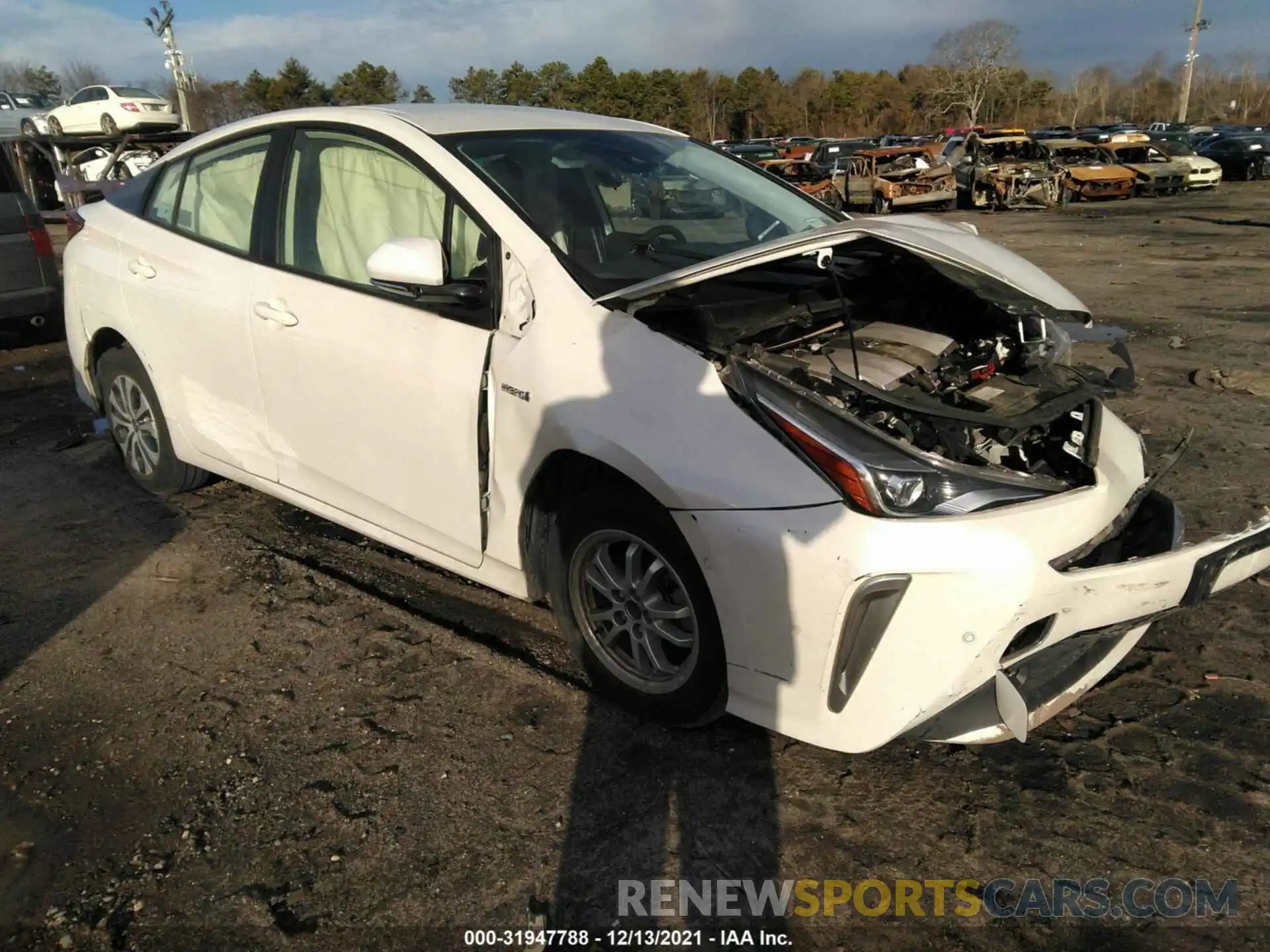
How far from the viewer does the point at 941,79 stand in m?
77.7

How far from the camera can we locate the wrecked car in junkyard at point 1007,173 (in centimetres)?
2173

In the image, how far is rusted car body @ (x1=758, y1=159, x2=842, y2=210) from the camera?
69.6ft

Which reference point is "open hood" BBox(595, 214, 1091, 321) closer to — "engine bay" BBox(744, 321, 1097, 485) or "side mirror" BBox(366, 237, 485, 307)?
"engine bay" BBox(744, 321, 1097, 485)

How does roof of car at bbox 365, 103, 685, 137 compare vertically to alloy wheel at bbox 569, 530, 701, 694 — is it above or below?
above

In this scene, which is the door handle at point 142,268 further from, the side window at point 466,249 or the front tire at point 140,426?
the side window at point 466,249

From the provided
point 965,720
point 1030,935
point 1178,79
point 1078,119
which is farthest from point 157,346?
point 1178,79

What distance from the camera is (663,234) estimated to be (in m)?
3.49

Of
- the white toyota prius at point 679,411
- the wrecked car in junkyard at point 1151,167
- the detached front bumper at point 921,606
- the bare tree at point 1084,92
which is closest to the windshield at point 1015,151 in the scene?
the wrecked car in junkyard at point 1151,167

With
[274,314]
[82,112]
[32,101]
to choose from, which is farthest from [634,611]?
[32,101]

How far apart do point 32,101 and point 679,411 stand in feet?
104

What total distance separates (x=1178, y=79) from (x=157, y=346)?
111154 mm

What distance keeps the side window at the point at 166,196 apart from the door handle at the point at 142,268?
8.0 inches

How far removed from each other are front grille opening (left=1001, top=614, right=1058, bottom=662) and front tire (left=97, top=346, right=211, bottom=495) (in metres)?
3.83

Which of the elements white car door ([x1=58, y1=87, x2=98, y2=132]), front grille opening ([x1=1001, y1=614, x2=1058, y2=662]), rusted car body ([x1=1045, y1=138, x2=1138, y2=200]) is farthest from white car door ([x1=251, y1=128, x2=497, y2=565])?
white car door ([x1=58, y1=87, x2=98, y2=132])
